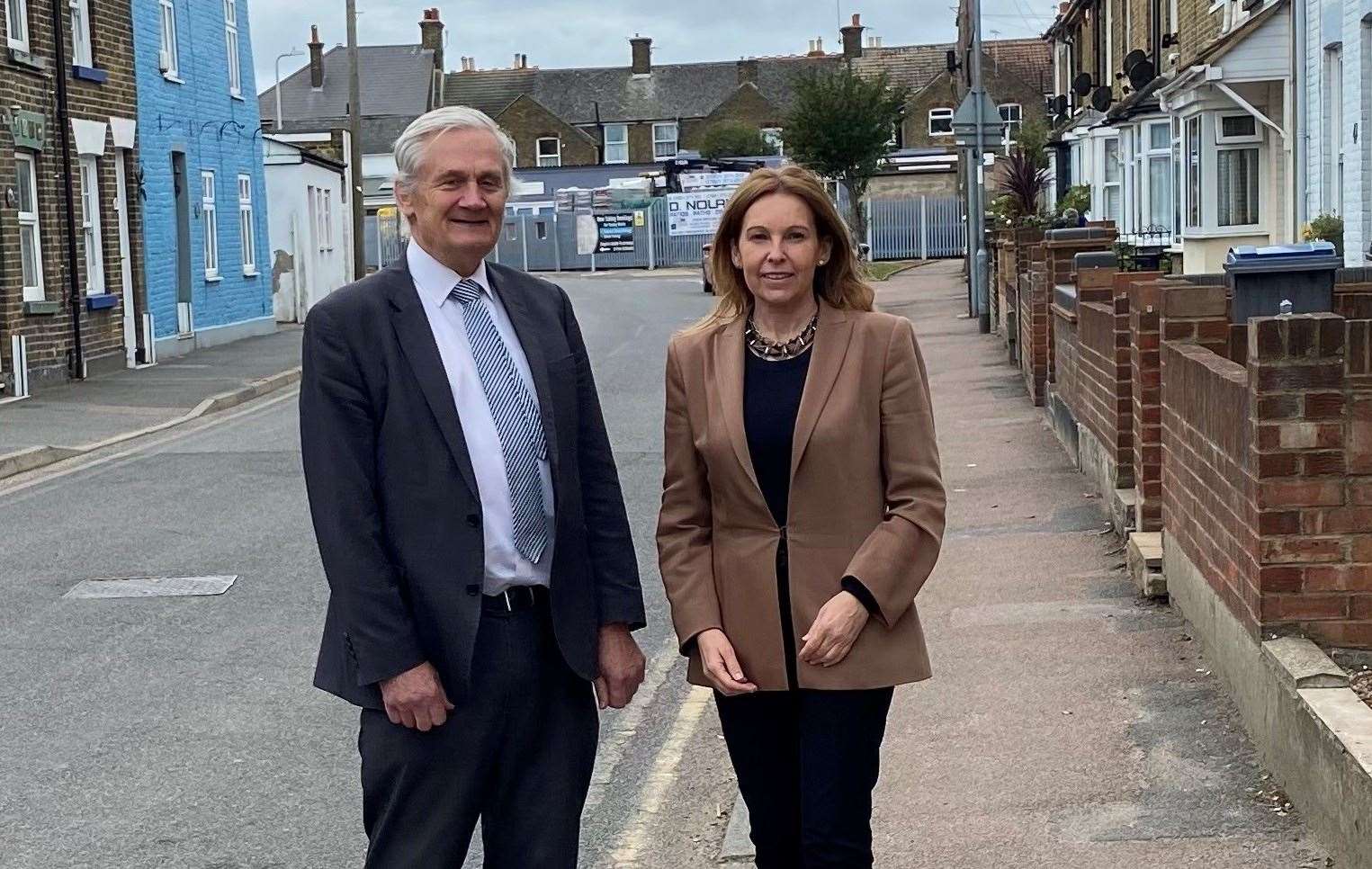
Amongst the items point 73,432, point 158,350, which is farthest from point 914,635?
point 158,350

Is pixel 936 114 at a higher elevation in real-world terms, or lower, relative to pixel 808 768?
higher

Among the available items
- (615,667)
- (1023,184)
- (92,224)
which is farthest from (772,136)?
(615,667)

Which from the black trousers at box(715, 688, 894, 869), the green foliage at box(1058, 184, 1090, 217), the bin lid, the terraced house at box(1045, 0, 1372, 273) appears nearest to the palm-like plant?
the green foliage at box(1058, 184, 1090, 217)

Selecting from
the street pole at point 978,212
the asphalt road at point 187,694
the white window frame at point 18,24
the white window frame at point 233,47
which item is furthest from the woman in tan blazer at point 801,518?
the white window frame at point 233,47

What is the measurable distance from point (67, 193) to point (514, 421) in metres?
20.1

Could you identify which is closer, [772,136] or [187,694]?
[187,694]

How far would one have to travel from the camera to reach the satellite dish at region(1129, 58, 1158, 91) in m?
31.2

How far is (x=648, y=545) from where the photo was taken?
10.5 m

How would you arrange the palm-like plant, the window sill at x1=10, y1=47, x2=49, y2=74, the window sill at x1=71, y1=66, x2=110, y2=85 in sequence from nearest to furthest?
the window sill at x1=10, y1=47, x2=49, y2=74 < the window sill at x1=71, y1=66, x2=110, y2=85 < the palm-like plant

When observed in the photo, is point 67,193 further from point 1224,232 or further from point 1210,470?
point 1210,470

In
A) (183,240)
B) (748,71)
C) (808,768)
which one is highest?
(748,71)

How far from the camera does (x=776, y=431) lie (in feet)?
11.9

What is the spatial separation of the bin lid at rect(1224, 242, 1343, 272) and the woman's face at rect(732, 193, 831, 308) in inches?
196

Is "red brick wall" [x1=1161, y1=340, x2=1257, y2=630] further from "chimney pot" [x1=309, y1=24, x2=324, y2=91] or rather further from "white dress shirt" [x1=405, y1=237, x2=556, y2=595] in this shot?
"chimney pot" [x1=309, y1=24, x2=324, y2=91]
